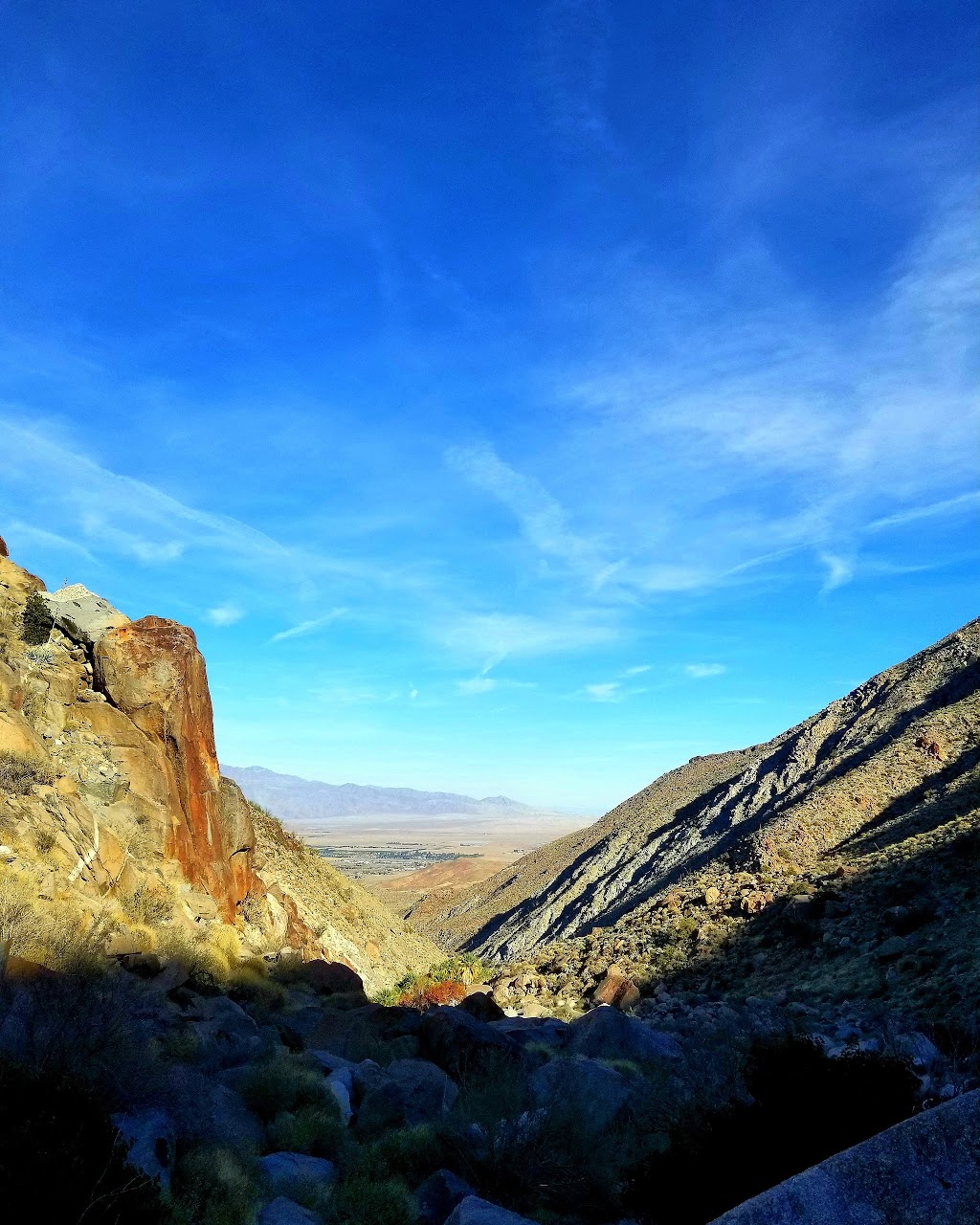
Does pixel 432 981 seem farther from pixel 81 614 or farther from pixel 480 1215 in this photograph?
pixel 480 1215

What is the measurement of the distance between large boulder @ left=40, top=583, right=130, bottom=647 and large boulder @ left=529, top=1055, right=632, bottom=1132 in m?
16.8

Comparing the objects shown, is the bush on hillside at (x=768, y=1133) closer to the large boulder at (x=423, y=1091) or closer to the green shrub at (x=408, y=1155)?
the green shrub at (x=408, y=1155)

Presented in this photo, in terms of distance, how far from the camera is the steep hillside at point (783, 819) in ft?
96.8

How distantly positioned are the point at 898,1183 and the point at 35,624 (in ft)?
72.7

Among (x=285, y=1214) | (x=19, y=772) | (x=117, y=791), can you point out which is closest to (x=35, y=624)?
(x=117, y=791)

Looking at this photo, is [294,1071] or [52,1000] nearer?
[52,1000]

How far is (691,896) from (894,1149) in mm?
29895

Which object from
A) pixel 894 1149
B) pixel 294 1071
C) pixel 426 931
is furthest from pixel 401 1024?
pixel 426 931

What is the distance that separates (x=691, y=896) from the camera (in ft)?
102

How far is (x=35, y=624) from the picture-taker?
20.0 m

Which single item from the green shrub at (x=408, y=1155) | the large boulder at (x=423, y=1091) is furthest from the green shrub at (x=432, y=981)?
the green shrub at (x=408, y=1155)

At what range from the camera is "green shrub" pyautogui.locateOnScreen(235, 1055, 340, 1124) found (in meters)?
10.5

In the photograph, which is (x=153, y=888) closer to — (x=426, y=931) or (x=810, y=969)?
(x=810, y=969)

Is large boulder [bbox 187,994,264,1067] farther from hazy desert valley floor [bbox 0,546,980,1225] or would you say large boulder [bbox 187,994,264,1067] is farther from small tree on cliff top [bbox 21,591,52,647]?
small tree on cliff top [bbox 21,591,52,647]
